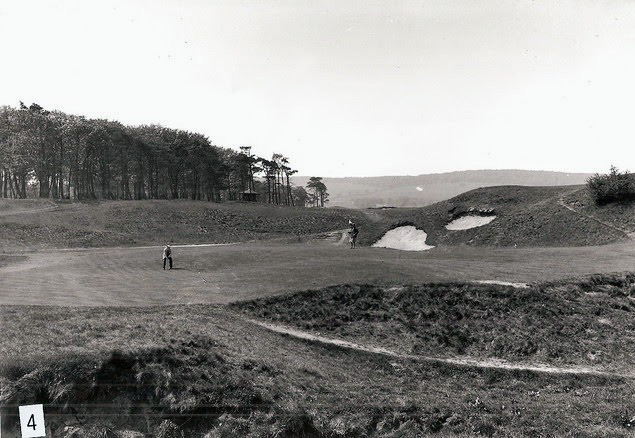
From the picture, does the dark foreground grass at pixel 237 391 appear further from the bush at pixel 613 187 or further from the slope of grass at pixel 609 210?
the bush at pixel 613 187

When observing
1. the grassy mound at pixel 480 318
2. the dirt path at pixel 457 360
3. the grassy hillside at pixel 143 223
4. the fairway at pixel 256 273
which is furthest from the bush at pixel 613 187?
the grassy hillside at pixel 143 223

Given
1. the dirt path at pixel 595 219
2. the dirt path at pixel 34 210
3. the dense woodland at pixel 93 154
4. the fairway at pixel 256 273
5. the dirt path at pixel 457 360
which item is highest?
the dense woodland at pixel 93 154

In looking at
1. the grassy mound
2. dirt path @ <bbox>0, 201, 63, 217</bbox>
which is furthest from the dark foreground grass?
dirt path @ <bbox>0, 201, 63, 217</bbox>

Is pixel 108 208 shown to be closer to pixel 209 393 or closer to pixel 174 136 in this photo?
pixel 174 136

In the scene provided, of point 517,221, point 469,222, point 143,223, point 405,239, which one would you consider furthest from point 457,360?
point 143,223

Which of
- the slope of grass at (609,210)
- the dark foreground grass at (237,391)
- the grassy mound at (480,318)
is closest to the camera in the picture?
the dark foreground grass at (237,391)

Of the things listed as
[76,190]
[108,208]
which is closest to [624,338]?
[108,208]
